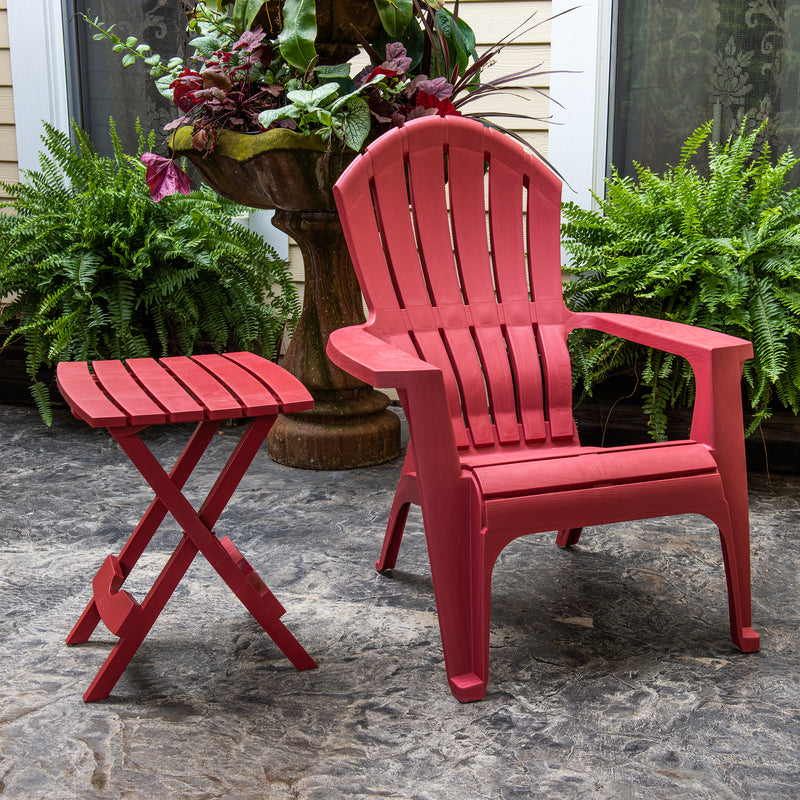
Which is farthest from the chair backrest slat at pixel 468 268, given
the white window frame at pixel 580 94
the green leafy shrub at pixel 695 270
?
the white window frame at pixel 580 94

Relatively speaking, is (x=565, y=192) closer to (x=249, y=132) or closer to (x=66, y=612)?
(x=249, y=132)

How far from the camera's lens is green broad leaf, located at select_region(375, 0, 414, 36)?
2.51 m

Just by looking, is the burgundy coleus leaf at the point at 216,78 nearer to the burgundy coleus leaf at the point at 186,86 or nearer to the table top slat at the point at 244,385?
the burgundy coleus leaf at the point at 186,86

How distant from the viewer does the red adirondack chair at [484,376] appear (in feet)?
5.22

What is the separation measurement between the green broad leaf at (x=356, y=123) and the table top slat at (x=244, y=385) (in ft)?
2.74

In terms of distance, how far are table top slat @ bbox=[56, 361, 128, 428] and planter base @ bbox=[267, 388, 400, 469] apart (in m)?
1.20

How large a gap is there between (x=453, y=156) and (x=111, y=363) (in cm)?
98

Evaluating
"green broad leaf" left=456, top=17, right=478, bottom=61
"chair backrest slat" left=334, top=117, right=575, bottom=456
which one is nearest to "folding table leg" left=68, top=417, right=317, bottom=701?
"chair backrest slat" left=334, top=117, right=575, bottom=456

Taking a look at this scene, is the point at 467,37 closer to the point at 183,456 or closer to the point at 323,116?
the point at 323,116

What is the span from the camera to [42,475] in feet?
9.46

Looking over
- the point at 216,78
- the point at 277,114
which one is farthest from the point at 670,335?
the point at 216,78

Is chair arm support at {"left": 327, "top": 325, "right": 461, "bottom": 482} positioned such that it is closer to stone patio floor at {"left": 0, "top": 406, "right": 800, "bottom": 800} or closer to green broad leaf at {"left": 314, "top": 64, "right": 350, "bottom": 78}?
stone patio floor at {"left": 0, "top": 406, "right": 800, "bottom": 800}

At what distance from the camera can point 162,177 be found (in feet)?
8.77

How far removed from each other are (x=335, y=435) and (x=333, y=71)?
1.20m
